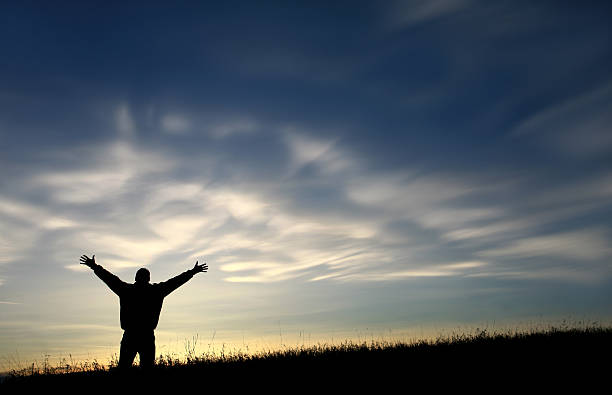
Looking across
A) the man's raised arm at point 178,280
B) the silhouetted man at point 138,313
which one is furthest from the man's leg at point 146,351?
the man's raised arm at point 178,280

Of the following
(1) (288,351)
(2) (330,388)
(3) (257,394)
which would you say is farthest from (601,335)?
(3) (257,394)

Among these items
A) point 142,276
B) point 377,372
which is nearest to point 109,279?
point 142,276

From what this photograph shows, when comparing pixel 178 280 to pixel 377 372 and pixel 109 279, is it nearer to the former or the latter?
pixel 109 279

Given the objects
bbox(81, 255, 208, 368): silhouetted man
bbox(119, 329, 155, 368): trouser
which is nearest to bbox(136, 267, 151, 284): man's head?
bbox(81, 255, 208, 368): silhouetted man

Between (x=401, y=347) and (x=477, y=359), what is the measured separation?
399 centimetres

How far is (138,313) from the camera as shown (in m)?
9.70

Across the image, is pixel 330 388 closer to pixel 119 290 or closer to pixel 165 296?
pixel 165 296

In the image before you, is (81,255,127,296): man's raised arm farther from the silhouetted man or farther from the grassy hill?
the grassy hill

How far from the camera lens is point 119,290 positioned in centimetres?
994

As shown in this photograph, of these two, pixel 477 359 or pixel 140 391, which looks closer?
pixel 140 391

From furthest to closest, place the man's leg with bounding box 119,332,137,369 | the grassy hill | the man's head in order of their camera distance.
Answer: the man's head
the man's leg with bounding box 119,332,137,369
the grassy hill

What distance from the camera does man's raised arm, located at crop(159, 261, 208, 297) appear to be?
10.2 m

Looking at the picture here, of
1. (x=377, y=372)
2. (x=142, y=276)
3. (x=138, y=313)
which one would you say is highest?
(x=142, y=276)

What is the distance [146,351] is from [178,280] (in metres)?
1.66
